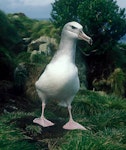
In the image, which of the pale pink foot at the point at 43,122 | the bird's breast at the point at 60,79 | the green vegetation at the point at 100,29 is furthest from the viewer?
the green vegetation at the point at 100,29

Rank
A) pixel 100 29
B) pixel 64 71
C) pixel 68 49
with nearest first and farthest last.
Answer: pixel 64 71 → pixel 68 49 → pixel 100 29

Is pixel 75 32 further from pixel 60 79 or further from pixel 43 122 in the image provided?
pixel 43 122

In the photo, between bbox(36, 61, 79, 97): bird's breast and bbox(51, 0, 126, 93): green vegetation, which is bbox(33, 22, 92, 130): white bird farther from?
bbox(51, 0, 126, 93): green vegetation

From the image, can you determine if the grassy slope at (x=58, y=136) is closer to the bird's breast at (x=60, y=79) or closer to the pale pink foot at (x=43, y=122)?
the pale pink foot at (x=43, y=122)

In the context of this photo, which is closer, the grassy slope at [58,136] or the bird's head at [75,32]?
the grassy slope at [58,136]

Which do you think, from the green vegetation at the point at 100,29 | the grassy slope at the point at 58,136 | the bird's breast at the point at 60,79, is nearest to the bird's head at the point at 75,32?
the bird's breast at the point at 60,79

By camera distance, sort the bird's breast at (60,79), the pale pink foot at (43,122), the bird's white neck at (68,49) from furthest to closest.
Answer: the pale pink foot at (43,122) → the bird's white neck at (68,49) → the bird's breast at (60,79)

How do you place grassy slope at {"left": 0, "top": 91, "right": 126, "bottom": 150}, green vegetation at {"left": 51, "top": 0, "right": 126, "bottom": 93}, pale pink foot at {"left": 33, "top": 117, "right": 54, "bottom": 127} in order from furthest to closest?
green vegetation at {"left": 51, "top": 0, "right": 126, "bottom": 93}
pale pink foot at {"left": 33, "top": 117, "right": 54, "bottom": 127}
grassy slope at {"left": 0, "top": 91, "right": 126, "bottom": 150}

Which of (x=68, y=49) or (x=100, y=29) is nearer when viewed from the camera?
(x=68, y=49)

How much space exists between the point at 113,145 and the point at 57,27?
57.2 ft

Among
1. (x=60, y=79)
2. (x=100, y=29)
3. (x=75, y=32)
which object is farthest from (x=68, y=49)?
(x=100, y=29)

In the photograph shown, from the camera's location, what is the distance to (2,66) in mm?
11516

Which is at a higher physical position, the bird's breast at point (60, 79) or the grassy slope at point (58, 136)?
the bird's breast at point (60, 79)

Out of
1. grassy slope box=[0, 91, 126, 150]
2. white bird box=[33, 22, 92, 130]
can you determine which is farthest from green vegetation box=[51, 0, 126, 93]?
white bird box=[33, 22, 92, 130]
